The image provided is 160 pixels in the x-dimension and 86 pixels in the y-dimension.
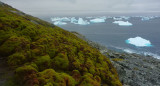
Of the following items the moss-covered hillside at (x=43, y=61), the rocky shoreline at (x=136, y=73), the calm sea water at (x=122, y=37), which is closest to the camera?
the moss-covered hillside at (x=43, y=61)

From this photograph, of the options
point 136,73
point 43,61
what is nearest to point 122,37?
point 136,73

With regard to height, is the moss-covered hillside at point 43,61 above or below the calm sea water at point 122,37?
above

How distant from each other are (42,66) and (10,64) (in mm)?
1680

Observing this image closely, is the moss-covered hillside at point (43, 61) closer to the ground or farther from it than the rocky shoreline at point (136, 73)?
farther from it

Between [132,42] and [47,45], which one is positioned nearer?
[47,45]

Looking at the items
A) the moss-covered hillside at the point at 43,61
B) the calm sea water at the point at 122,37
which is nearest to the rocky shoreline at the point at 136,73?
the moss-covered hillside at the point at 43,61

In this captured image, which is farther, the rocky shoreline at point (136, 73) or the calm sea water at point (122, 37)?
the calm sea water at point (122, 37)

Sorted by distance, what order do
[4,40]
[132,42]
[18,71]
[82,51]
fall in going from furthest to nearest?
[132,42] < [82,51] < [4,40] < [18,71]

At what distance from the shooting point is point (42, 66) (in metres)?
6.25

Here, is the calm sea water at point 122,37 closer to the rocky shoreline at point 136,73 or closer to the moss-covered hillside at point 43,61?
the rocky shoreline at point 136,73

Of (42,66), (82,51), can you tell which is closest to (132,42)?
(82,51)

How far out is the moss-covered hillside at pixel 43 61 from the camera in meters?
5.29

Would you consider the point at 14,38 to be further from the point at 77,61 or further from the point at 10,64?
the point at 77,61

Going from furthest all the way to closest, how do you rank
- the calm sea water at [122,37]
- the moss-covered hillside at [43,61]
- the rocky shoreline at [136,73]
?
the calm sea water at [122,37] → the rocky shoreline at [136,73] → the moss-covered hillside at [43,61]
